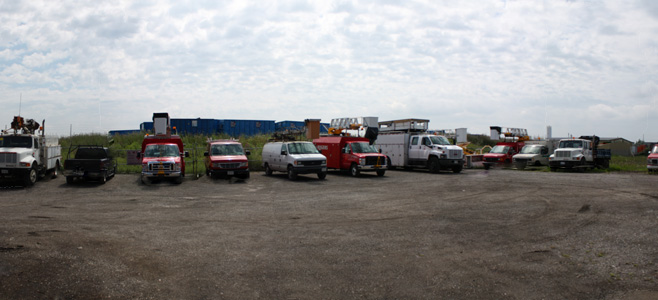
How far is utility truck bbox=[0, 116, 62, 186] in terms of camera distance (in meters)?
18.0

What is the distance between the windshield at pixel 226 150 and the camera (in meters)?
22.7

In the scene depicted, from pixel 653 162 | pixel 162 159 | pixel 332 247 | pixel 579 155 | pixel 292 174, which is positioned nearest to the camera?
pixel 332 247

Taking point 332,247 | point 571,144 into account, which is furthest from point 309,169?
point 571,144

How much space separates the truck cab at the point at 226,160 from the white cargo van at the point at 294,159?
1.81 meters

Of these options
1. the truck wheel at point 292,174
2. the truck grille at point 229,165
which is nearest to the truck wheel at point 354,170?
the truck wheel at point 292,174

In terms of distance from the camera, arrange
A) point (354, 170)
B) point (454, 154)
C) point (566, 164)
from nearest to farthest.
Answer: point (354, 170), point (454, 154), point (566, 164)

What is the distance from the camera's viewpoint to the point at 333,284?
6.12 m

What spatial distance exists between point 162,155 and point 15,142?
5.83 meters

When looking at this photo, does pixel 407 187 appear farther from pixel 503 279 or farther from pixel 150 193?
pixel 503 279

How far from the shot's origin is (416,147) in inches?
1123

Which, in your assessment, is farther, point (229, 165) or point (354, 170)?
point (354, 170)

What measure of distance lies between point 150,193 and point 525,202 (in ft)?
41.8

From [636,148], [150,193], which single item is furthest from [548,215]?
[636,148]

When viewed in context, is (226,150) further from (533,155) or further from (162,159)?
(533,155)
